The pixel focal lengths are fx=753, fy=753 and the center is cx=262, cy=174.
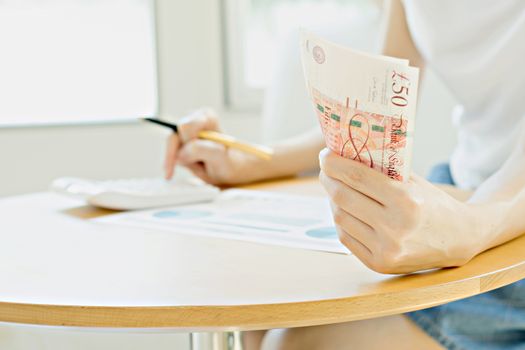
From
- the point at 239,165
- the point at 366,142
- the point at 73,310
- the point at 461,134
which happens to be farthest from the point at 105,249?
the point at 461,134

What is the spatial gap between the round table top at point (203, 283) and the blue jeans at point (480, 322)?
6cm

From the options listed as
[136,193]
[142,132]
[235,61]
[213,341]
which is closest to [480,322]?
[213,341]

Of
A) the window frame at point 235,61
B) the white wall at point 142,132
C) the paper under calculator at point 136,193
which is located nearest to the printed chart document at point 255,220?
the paper under calculator at point 136,193

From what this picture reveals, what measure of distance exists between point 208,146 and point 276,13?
5.61ft

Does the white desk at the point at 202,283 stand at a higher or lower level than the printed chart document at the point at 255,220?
higher

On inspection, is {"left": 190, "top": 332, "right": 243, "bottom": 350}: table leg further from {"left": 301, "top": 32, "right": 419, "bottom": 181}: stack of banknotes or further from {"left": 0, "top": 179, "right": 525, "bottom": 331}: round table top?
{"left": 301, "top": 32, "right": 419, "bottom": 181}: stack of banknotes

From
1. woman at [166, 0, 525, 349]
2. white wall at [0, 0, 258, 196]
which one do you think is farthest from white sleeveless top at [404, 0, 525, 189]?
white wall at [0, 0, 258, 196]

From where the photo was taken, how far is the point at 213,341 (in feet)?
2.65

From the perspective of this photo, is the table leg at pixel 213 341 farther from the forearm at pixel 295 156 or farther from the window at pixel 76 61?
the window at pixel 76 61

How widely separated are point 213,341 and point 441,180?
579 mm

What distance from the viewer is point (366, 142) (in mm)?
602

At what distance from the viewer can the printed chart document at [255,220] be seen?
79 centimetres

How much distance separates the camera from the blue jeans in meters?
0.71

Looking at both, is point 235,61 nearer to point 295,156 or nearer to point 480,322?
point 295,156
